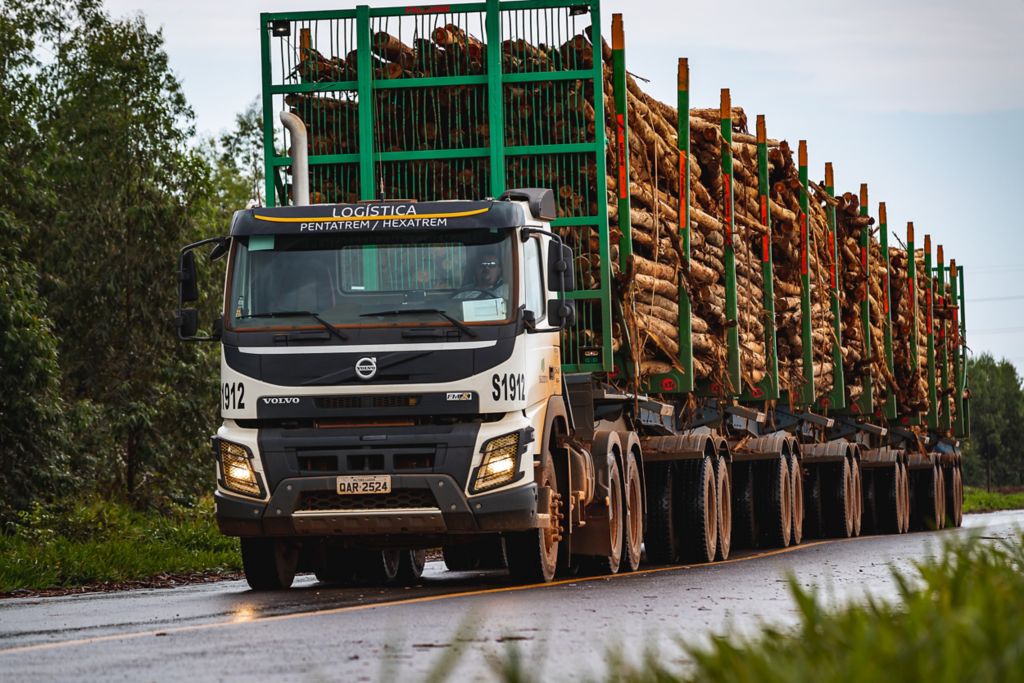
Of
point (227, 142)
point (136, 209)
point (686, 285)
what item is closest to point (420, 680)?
point (686, 285)

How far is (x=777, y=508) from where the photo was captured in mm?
20625

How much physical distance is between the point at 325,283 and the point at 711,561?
6216 millimetres

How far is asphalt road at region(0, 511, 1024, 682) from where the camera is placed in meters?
7.41

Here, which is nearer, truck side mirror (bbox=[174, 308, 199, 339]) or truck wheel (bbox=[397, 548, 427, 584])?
truck side mirror (bbox=[174, 308, 199, 339])

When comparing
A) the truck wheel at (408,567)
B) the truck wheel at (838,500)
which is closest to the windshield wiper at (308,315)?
the truck wheel at (408,567)

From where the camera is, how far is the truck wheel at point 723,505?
60.3 feet

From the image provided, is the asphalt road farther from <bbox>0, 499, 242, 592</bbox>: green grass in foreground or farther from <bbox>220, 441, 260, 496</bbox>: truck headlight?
<bbox>0, 499, 242, 592</bbox>: green grass in foreground

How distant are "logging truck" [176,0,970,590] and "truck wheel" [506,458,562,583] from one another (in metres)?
0.02

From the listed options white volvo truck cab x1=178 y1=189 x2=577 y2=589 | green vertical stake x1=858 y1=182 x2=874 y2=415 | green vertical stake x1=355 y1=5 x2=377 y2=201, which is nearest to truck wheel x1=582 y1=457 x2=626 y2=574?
white volvo truck cab x1=178 y1=189 x2=577 y2=589

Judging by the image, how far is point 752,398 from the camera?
69.4 feet

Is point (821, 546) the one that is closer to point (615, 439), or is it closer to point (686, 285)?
point (686, 285)

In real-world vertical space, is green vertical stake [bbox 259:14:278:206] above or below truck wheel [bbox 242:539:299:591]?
above

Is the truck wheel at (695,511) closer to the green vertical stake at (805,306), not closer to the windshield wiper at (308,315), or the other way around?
the windshield wiper at (308,315)

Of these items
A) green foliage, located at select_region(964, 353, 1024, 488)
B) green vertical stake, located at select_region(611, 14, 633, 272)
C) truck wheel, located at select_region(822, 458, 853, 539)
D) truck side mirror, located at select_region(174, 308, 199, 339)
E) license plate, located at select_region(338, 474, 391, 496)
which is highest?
green vertical stake, located at select_region(611, 14, 633, 272)
